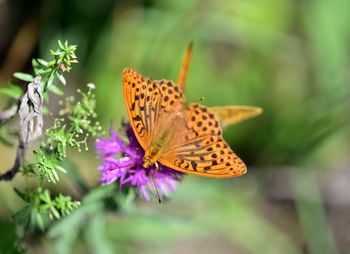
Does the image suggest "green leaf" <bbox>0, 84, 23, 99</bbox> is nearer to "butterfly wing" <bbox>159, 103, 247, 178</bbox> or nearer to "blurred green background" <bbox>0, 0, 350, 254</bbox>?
"butterfly wing" <bbox>159, 103, 247, 178</bbox>

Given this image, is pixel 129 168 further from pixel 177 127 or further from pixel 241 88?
pixel 241 88

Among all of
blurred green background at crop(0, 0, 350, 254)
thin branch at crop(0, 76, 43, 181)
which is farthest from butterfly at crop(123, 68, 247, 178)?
blurred green background at crop(0, 0, 350, 254)

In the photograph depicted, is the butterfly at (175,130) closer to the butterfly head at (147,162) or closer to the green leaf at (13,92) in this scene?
the butterfly head at (147,162)

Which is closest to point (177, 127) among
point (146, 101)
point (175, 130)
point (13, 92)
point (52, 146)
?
point (175, 130)

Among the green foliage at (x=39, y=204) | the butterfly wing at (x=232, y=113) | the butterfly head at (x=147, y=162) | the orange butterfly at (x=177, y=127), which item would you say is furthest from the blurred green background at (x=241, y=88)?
the green foliage at (x=39, y=204)

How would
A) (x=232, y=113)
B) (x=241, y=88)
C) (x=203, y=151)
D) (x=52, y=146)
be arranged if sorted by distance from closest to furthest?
(x=52, y=146)
(x=203, y=151)
(x=232, y=113)
(x=241, y=88)

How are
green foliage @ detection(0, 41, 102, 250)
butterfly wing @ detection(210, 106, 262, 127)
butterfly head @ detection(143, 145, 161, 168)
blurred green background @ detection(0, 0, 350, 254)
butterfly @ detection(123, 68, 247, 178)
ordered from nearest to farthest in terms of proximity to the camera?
green foliage @ detection(0, 41, 102, 250) < butterfly @ detection(123, 68, 247, 178) < butterfly head @ detection(143, 145, 161, 168) < butterfly wing @ detection(210, 106, 262, 127) < blurred green background @ detection(0, 0, 350, 254)
